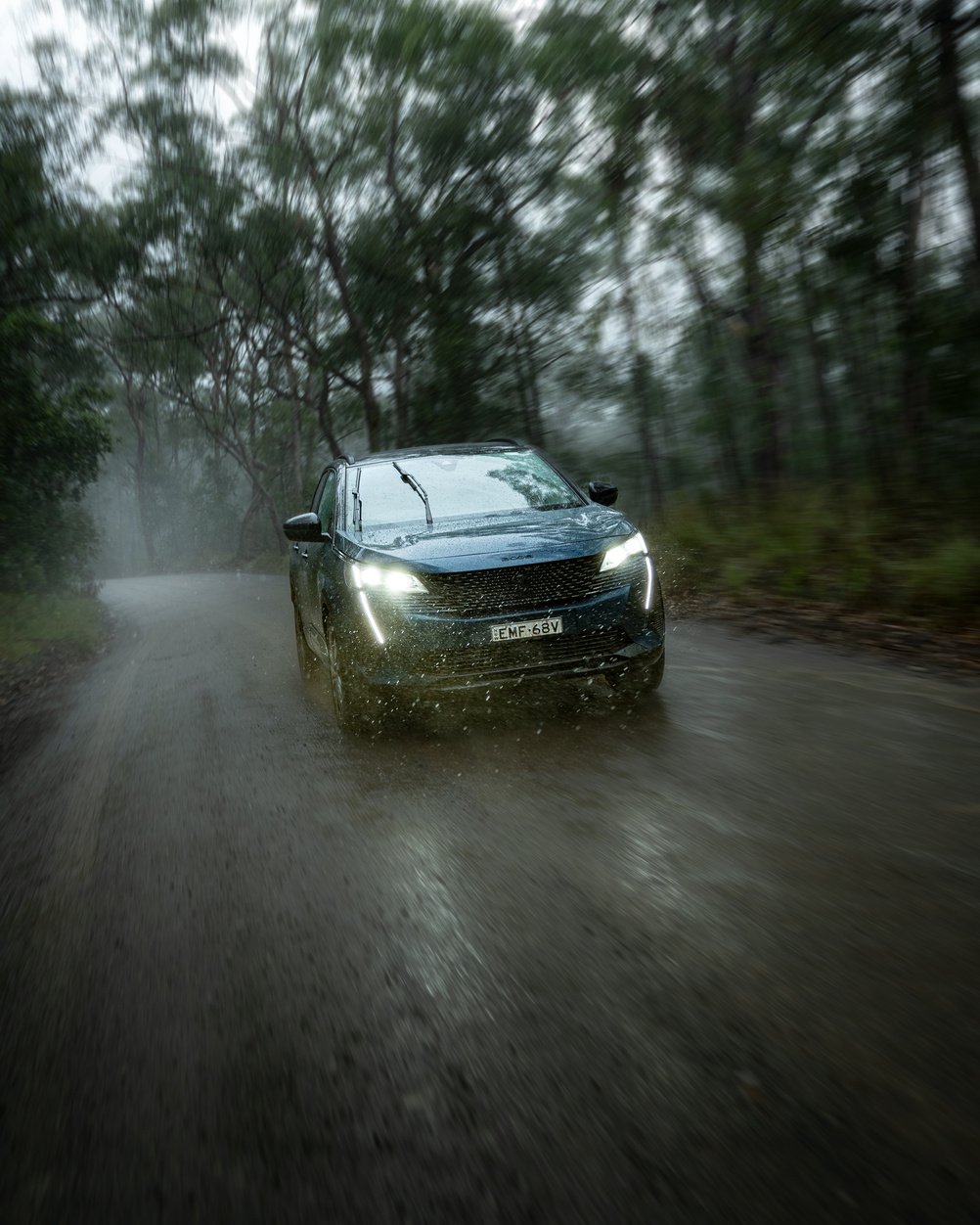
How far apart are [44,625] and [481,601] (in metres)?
14.0

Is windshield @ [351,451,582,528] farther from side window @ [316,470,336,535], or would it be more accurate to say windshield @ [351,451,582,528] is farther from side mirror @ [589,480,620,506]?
side window @ [316,470,336,535]

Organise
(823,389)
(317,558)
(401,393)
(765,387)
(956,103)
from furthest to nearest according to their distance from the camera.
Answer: (401,393), (823,389), (765,387), (956,103), (317,558)

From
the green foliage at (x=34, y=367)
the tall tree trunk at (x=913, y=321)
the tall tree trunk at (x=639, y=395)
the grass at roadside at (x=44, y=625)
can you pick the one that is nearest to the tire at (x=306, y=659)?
the tall tree trunk at (x=913, y=321)

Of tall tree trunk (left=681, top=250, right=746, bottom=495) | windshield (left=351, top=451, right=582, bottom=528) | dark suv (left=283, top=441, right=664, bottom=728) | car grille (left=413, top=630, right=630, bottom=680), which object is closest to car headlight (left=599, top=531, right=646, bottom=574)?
dark suv (left=283, top=441, right=664, bottom=728)

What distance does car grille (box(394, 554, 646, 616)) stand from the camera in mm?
5211

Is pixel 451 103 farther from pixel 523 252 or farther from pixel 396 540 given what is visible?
pixel 396 540

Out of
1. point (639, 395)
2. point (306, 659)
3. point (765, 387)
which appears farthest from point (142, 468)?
point (306, 659)

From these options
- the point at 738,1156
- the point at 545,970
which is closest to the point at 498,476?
the point at 545,970

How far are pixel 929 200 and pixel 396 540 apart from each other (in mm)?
7259

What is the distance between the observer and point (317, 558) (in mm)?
6992

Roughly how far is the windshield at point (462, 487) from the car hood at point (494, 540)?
0.24m

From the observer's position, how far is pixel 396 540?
5.72 meters

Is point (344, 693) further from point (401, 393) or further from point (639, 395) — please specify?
point (401, 393)

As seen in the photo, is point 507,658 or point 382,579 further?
point 382,579
